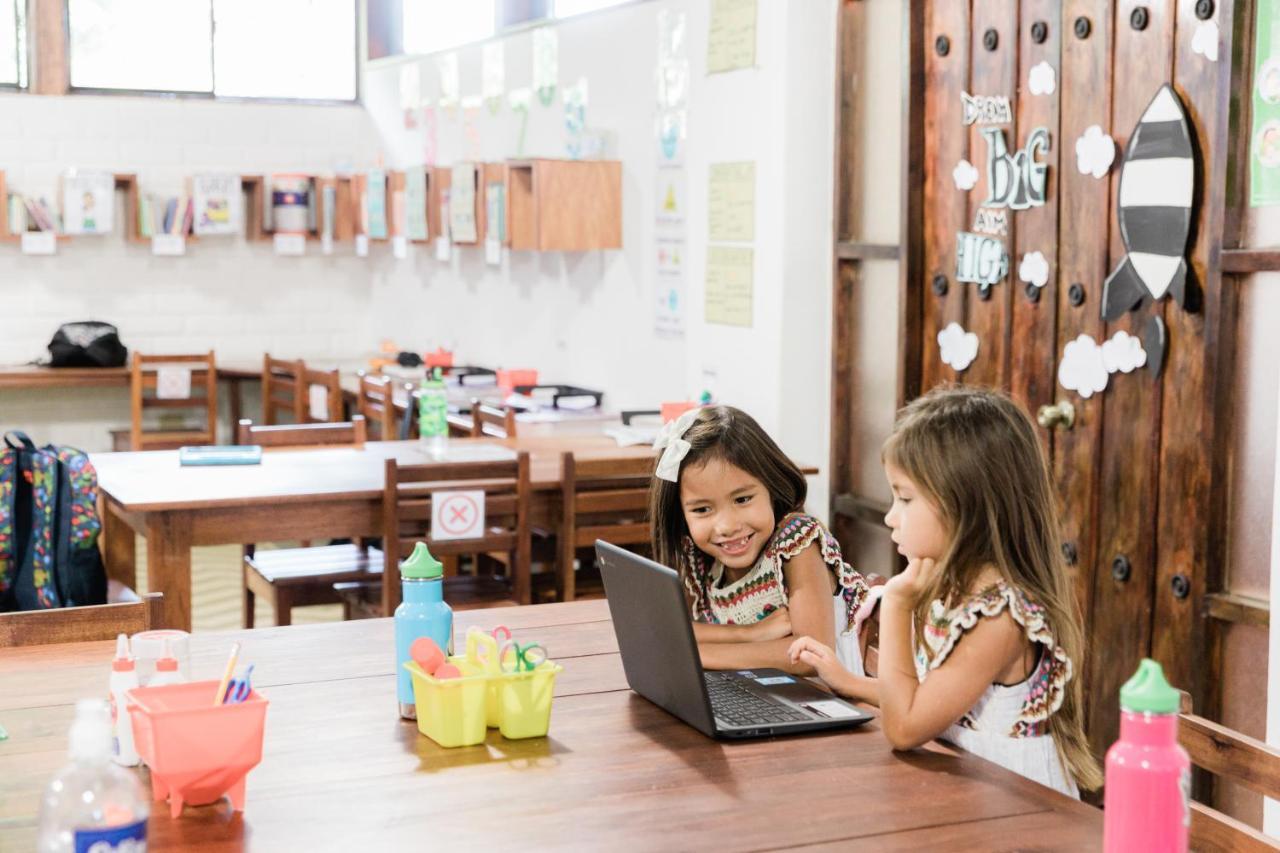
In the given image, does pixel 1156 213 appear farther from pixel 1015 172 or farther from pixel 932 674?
pixel 932 674

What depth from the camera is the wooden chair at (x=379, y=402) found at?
19.9ft

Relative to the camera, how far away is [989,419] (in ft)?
6.48

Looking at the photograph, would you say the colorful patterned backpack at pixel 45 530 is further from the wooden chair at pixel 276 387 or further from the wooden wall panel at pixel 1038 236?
the wooden chair at pixel 276 387

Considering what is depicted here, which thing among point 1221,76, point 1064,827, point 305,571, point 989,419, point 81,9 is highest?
point 81,9

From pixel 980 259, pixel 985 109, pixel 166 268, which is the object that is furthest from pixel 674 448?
pixel 166 268

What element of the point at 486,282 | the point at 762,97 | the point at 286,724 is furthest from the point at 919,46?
the point at 486,282

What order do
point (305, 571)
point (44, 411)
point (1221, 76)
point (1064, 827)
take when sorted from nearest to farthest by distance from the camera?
1. point (1064, 827)
2. point (1221, 76)
3. point (305, 571)
4. point (44, 411)

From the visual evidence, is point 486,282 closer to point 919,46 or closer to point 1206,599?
point 919,46

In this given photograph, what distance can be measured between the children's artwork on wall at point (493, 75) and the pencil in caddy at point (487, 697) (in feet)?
16.4

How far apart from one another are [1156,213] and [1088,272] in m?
0.27

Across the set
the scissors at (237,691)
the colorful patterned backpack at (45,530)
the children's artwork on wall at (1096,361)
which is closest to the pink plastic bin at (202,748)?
the scissors at (237,691)

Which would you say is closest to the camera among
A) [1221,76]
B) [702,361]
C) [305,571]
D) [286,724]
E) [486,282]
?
[286,724]

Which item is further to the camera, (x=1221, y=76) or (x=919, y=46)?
(x=919, y=46)

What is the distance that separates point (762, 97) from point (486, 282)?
2736 mm
